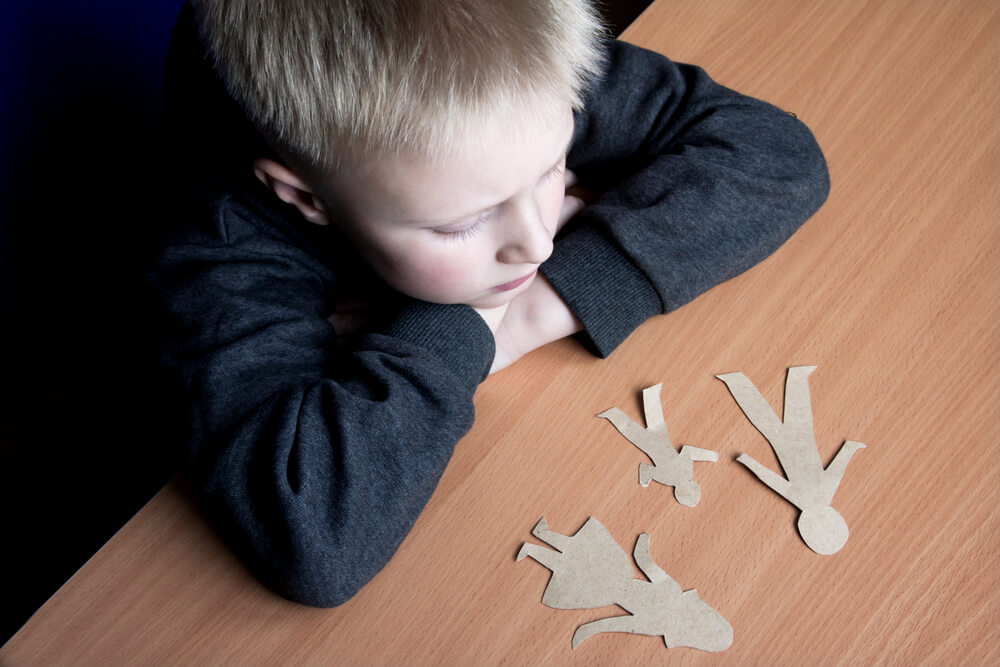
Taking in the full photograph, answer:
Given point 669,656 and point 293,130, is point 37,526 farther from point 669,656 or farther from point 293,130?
point 669,656

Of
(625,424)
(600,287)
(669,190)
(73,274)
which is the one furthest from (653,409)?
(73,274)

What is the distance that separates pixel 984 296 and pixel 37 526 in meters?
1.34

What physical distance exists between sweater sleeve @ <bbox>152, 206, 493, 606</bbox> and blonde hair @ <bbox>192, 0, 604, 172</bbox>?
17 centimetres

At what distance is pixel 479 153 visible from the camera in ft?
1.97

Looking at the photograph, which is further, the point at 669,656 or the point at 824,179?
the point at 824,179

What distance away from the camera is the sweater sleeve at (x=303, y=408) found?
2.08 ft

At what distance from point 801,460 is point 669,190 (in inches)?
11.5

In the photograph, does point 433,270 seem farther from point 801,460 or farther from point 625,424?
point 801,460

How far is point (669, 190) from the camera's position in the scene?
2.63 feet

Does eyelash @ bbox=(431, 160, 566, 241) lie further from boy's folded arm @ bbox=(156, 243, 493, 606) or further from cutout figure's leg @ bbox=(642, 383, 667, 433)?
cutout figure's leg @ bbox=(642, 383, 667, 433)

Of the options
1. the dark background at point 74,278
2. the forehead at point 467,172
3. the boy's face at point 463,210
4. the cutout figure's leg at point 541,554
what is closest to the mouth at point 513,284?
the boy's face at point 463,210

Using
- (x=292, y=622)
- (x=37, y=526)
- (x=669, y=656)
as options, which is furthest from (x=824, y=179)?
(x=37, y=526)

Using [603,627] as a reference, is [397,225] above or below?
above

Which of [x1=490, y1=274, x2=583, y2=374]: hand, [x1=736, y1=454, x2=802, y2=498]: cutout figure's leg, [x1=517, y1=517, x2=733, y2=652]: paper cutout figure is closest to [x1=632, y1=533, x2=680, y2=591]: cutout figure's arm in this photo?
[x1=517, y1=517, x2=733, y2=652]: paper cutout figure
